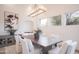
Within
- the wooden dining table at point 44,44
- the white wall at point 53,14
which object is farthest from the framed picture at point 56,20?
the wooden dining table at point 44,44

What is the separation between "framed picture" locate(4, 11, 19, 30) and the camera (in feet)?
4.56

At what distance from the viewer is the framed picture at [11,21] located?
54.7 inches

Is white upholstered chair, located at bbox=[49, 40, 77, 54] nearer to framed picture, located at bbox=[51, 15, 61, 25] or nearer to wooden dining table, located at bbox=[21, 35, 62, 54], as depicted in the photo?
wooden dining table, located at bbox=[21, 35, 62, 54]

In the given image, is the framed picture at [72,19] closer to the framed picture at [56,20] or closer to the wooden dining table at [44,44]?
the framed picture at [56,20]

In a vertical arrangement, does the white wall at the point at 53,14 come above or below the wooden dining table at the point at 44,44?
above

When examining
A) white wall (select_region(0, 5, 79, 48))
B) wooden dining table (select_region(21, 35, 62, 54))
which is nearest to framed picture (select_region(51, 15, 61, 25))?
white wall (select_region(0, 5, 79, 48))

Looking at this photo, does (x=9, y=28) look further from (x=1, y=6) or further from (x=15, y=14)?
(x=1, y=6)

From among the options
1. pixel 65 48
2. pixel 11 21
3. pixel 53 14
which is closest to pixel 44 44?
pixel 65 48

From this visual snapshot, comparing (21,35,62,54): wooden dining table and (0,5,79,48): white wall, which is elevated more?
(0,5,79,48): white wall

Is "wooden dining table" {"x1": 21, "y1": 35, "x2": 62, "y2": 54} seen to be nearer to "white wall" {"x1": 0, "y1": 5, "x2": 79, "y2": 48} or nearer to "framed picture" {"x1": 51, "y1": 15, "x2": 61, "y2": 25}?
"white wall" {"x1": 0, "y1": 5, "x2": 79, "y2": 48}

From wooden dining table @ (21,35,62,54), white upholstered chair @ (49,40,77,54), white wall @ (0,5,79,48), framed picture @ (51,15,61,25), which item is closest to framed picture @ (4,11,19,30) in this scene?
white wall @ (0,5,79,48)

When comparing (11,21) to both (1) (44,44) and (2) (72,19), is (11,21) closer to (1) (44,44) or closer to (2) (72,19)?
(1) (44,44)

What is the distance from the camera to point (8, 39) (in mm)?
1401
